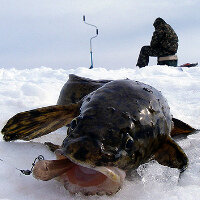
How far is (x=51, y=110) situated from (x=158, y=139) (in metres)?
0.87

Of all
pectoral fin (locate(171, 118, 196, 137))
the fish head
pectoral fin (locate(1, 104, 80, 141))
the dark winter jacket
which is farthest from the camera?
the dark winter jacket

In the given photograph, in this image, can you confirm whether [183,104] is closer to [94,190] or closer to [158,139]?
[158,139]

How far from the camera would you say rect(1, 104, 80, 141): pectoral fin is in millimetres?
2426

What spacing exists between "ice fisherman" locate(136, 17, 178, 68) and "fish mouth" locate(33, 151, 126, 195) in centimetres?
1214

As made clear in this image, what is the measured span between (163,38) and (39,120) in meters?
11.8

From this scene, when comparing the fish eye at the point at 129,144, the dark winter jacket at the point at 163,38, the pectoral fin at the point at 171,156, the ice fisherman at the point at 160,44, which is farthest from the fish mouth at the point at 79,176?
the dark winter jacket at the point at 163,38

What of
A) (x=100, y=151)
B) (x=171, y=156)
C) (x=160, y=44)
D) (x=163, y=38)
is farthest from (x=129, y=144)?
(x=163, y=38)

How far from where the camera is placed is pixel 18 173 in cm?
180

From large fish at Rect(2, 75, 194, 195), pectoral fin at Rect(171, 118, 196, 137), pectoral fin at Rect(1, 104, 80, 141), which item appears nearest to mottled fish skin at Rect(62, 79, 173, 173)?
large fish at Rect(2, 75, 194, 195)

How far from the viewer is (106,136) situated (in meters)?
1.66

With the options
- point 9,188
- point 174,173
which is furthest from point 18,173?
point 174,173

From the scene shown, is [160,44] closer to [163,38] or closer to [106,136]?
[163,38]

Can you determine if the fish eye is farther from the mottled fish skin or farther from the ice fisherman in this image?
the ice fisherman

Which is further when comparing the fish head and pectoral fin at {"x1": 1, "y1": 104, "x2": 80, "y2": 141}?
pectoral fin at {"x1": 1, "y1": 104, "x2": 80, "y2": 141}
